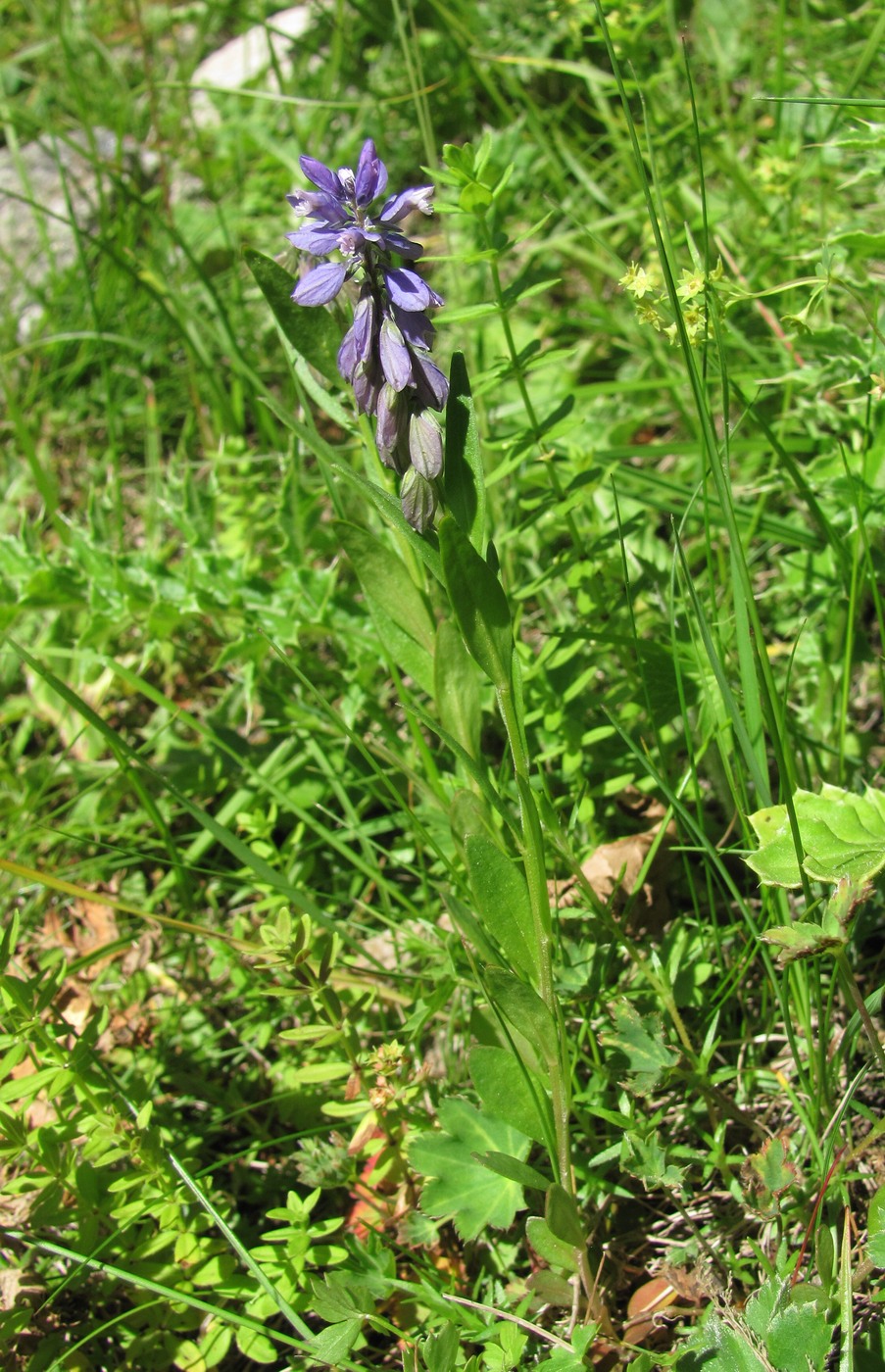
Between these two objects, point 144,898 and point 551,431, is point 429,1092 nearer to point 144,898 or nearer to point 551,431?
point 144,898

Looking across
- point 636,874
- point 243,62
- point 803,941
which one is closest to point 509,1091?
point 803,941

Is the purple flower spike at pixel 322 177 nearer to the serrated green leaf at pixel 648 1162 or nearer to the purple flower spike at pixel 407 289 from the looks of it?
the purple flower spike at pixel 407 289

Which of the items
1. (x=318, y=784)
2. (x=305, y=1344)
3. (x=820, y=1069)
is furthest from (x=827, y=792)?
(x=318, y=784)

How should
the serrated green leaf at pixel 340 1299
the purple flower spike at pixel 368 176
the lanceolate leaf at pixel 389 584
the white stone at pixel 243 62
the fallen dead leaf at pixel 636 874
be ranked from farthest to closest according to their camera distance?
the white stone at pixel 243 62 < the fallen dead leaf at pixel 636 874 < the lanceolate leaf at pixel 389 584 < the serrated green leaf at pixel 340 1299 < the purple flower spike at pixel 368 176

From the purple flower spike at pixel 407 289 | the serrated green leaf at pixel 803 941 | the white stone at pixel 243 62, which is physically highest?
the white stone at pixel 243 62

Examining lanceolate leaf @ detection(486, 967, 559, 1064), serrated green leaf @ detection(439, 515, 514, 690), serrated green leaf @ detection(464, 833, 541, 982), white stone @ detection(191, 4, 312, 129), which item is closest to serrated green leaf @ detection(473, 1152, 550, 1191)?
lanceolate leaf @ detection(486, 967, 559, 1064)

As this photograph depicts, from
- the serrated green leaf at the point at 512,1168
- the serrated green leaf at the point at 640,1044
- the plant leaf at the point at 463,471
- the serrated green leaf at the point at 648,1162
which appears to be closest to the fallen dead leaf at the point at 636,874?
the serrated green leaf at the point at 640,1044

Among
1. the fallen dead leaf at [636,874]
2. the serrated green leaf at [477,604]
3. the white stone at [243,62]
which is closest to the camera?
the serrated green leaf at [477,604]

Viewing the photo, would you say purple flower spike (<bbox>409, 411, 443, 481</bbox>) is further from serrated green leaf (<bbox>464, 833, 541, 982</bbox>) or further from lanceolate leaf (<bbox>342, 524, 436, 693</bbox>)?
serrated green leaf (<bbox>464, 833, 541, 982</bbox>)
